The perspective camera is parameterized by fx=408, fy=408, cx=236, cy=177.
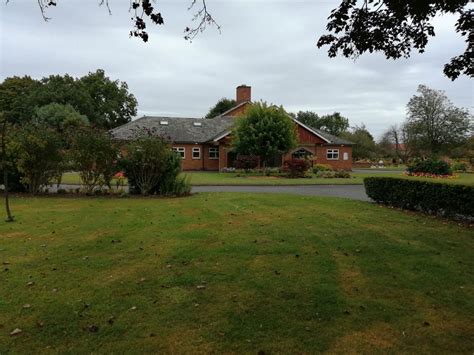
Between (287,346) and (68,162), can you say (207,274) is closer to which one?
(287,346)

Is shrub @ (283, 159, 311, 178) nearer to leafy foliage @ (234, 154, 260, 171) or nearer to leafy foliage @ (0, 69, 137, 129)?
leafy foliage @ (234, 154, 260, 171)

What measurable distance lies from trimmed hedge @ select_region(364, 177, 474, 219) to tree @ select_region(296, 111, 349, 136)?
242ft

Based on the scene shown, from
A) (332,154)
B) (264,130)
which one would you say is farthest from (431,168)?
(332,154)

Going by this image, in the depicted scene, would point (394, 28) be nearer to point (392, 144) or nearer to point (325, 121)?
point (392, 144)

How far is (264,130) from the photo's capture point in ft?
108

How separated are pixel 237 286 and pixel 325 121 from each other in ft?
281

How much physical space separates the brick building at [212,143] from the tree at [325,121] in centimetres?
4242

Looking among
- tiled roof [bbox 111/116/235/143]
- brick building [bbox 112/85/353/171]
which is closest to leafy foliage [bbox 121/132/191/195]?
brick building [bbox 112/85/353/171]

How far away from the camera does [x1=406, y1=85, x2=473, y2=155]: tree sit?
44.8 meters

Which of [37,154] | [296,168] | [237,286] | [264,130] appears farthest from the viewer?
[264,130]

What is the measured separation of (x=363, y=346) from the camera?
3.73 metres

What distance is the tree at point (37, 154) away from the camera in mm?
15273

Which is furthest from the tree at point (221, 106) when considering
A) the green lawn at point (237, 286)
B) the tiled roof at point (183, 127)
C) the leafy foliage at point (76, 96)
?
the green lawn at point (237, 286)

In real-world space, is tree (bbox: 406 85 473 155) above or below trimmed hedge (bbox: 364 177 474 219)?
above
